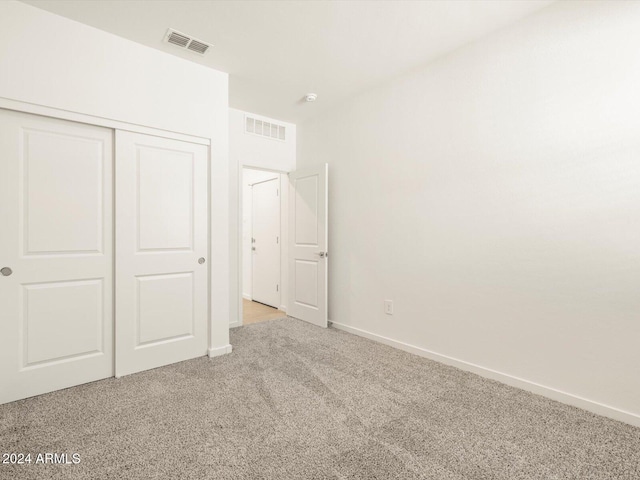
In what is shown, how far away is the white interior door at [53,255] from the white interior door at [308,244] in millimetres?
2227

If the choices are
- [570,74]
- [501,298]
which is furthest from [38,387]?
[570,74]

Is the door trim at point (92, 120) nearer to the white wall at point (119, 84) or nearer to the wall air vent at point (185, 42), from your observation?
the white wall at point (119, 84)

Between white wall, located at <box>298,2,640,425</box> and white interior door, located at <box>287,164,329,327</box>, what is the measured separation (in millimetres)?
665

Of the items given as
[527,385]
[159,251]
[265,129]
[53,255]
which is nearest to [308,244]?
[265,129]

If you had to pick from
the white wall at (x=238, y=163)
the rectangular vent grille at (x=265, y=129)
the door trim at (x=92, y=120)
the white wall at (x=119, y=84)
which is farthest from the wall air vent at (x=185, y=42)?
the rectangular vent grille at (x=265, y=129)

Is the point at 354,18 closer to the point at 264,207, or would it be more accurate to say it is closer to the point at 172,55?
the point at 172,55

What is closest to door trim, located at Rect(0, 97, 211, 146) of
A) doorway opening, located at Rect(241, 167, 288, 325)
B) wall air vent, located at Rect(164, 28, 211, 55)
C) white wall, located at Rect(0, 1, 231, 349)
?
white wall, located at Rect(0, 1, 231, 349)

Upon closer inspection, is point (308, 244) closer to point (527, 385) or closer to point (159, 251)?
point (159, 251)

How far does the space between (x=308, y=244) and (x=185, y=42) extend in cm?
250

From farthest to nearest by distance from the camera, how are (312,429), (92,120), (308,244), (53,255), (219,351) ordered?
(308,244)
(219,351)
(92,120)
(53,255)
(312,429)

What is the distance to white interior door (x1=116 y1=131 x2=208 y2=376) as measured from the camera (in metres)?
2.55

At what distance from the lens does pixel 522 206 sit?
7.66ft

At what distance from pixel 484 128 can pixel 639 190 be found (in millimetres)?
1086

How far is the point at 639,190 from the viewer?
187 centimetres
